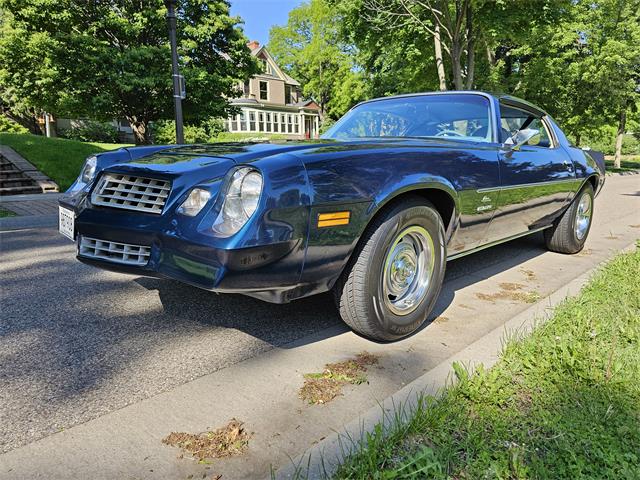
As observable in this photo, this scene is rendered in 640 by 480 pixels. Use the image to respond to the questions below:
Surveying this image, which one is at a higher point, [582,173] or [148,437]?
[582,173]

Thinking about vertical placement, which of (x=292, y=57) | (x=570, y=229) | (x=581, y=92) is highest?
(x=292, y=57)

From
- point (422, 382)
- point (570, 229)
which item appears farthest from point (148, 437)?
point (570, 229)

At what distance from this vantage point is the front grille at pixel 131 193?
218 centimetres

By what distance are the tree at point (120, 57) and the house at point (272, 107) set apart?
18.8 meters

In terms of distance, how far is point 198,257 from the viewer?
6.42ft

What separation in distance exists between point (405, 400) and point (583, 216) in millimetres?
4263

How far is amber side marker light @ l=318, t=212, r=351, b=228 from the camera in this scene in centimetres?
210

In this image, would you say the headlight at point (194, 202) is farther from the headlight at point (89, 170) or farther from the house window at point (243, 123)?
the house window at point (243, 123)

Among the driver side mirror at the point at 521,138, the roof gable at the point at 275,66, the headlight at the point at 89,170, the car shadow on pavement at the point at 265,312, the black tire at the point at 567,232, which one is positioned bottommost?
the car shadow on pavement at the point at 265,312

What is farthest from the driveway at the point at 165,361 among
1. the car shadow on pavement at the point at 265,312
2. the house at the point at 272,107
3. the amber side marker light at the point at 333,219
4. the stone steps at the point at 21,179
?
the house at the point at 272,107

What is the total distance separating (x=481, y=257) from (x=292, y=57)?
44710 millimetres

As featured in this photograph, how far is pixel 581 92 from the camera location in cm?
2186

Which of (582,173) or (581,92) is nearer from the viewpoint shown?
(582,173)

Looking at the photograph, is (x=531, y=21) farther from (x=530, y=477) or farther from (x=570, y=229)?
(x=530, y=477)
